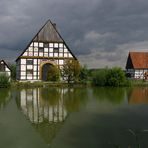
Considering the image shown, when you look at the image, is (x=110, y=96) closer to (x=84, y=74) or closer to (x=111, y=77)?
(x=111, y=77)

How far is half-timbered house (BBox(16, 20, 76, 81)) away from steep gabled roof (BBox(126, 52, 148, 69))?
669 inches

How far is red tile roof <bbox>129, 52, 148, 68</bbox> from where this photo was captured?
53375 mm

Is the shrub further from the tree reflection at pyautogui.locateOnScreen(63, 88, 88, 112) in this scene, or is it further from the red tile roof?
the tree reflection at pyautogui.locateOnScreen(63, 88, 88, 112)

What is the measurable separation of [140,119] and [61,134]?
4.34 metres

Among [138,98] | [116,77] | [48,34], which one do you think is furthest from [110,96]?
[48,34]

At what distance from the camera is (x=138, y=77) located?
53281mm

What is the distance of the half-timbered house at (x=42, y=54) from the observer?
41844mm

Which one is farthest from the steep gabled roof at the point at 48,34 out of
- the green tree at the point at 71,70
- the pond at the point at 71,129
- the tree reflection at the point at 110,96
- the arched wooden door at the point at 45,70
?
the pond at the point at 71,129

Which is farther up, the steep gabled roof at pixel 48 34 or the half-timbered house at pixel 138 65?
the steep gabled roof at pixel 48 34

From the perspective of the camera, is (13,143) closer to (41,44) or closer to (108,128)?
(108,128)

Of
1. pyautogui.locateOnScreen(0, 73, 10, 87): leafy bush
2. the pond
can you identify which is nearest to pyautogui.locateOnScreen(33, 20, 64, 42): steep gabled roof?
pyautogui.locateOnScreen(0, 73, 10, 87): leafy bush

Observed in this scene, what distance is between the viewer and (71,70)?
40.0 metres

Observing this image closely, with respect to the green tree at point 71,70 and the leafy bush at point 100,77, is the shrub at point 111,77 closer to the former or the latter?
the leafy bush at point 100,77

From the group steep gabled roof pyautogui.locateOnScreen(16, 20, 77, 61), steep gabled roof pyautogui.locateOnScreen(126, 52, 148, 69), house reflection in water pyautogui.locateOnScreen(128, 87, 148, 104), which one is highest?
steep gabled roof pyautogui.locateOnScreen(16, 20, 77, 61)
